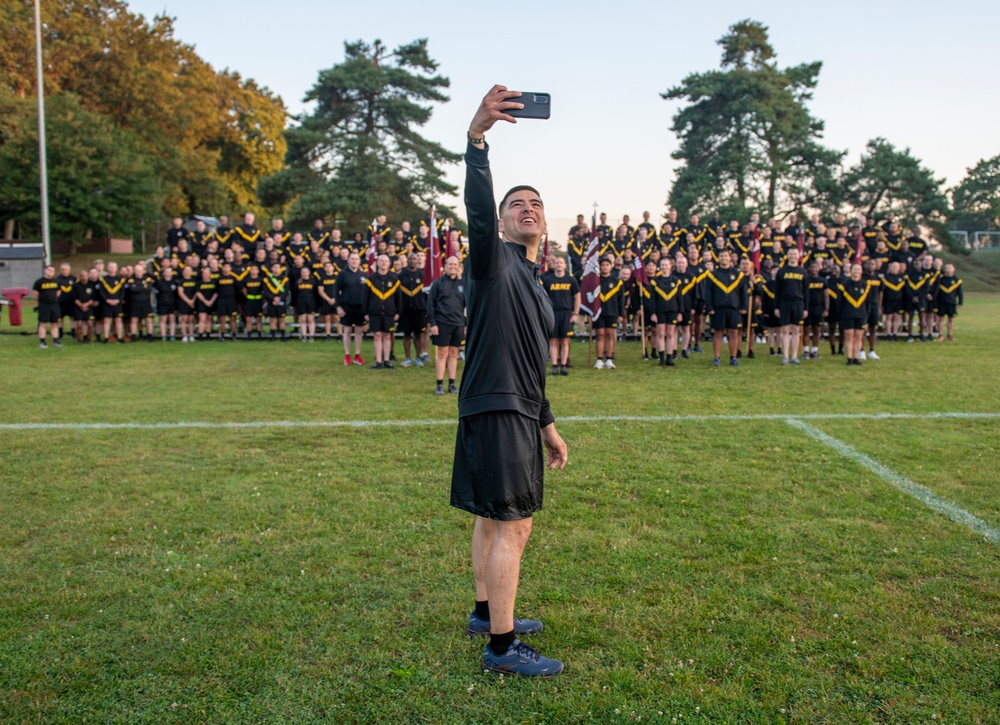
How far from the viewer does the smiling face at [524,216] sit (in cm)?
358

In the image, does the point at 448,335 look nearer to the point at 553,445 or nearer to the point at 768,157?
the point at 553,445

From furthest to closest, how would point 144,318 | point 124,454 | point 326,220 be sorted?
point 326,220 → point 144,318 → point 124,454

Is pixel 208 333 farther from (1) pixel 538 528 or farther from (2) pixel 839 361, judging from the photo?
(1) pixel 538 528

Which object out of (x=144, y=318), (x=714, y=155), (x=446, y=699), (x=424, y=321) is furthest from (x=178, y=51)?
(x=446, y=699)

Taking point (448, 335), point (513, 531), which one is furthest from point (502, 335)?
point (448, 335)

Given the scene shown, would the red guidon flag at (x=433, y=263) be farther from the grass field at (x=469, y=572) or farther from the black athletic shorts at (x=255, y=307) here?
the black athletic shorts at (x=255, y=307)

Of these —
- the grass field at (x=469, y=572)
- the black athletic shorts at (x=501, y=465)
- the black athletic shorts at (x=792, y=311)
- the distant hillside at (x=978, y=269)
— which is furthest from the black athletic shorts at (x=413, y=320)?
the distant hillside at (x=978, y=269)

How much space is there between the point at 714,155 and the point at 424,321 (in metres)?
28.1

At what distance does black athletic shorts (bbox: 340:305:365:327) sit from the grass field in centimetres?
575

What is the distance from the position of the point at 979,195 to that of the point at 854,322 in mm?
69186

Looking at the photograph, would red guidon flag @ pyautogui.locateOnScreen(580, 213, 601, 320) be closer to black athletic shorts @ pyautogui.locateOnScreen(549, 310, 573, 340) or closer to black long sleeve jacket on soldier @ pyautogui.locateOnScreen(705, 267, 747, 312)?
black athletic shorts @ pyautogui.locateOnScreen(549, 310, 573, 340)

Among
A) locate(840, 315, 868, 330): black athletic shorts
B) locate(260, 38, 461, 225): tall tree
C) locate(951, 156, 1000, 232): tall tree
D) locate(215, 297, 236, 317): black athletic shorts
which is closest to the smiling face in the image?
locate(840, 315, 868, 330): black athletic shorts

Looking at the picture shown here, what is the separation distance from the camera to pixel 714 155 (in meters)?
38.8

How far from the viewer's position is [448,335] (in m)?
11.6
